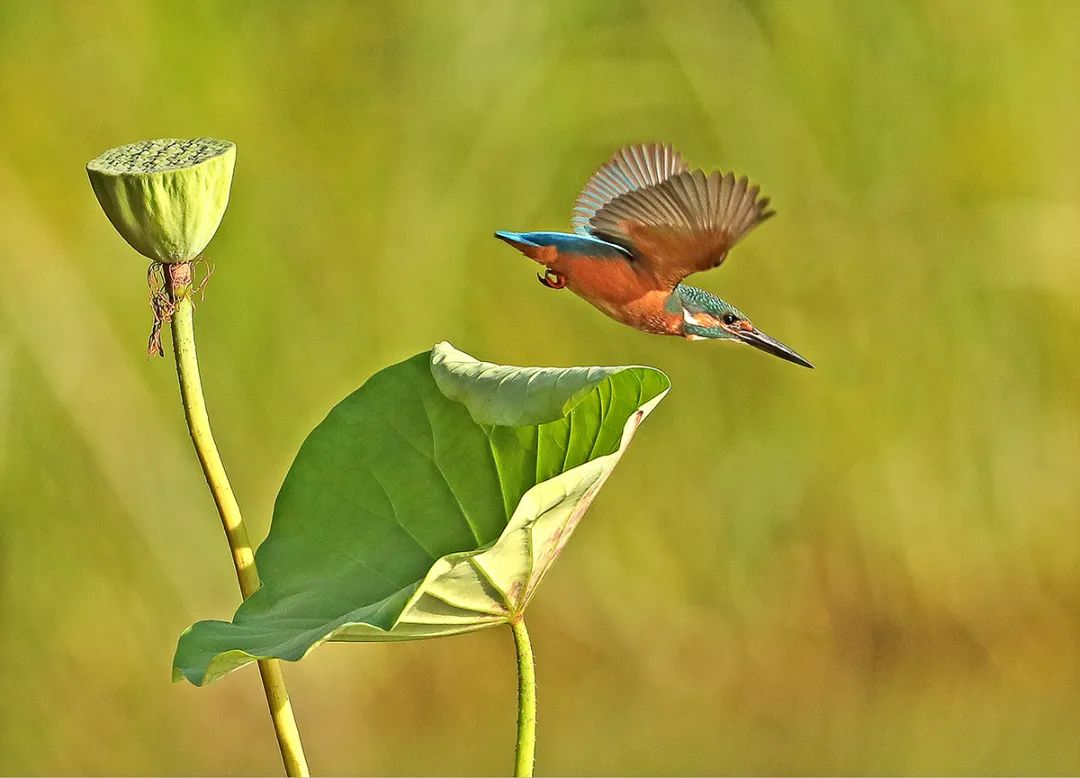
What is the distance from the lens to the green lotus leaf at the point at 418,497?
0.42 meters

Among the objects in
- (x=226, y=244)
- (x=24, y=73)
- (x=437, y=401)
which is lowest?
(x=437, y=401)

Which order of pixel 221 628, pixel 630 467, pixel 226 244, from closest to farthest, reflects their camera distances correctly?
pixel 221 628 → pixel 226 244 → pixel 630 467

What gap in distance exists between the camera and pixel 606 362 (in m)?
1.30

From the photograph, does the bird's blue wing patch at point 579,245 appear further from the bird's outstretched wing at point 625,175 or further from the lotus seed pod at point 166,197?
the lotus seed pod at point 166,197

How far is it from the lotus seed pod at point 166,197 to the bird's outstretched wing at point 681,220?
0.18 meters

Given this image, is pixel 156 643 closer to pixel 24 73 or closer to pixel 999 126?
pixel 24 73

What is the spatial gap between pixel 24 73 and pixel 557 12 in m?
0.50

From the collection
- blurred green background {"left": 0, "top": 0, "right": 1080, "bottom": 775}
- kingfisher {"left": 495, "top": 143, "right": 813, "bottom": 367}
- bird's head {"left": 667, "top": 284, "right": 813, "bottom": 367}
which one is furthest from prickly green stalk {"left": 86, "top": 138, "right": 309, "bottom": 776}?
blurred green background {"left": 0, "top": 0, "right": 1080, "bottom": 775}

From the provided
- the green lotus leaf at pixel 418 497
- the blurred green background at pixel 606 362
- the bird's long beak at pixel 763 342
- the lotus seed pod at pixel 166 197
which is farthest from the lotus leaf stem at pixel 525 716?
the blurred green background at pixel 606 362

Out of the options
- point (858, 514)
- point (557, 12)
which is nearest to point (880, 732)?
point (858, 514)

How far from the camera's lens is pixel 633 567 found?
1.38 meters

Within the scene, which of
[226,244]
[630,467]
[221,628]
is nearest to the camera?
[221,628]

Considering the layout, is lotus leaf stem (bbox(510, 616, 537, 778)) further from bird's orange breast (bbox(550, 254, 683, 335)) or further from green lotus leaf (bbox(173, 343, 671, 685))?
bird's orange breast (bbox(550, 254, 683, 335))

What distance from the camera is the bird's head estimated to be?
610mm
